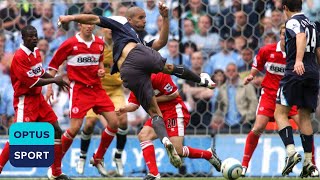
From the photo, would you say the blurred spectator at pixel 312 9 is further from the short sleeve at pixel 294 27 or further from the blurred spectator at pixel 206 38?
the short sleeve at pixel 294 27

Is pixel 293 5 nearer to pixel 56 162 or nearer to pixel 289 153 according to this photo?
pixel 289 153

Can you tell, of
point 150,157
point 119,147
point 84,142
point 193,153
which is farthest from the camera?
point 119,147

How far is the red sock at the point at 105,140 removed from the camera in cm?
1445

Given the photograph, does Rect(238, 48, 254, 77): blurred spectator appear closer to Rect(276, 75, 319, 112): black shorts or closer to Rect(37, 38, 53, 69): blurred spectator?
Rect(37, 38, 53, 69): blurred spectator

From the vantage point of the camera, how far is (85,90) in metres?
14.3

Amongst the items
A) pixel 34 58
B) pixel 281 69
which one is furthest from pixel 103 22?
pixel 281 69

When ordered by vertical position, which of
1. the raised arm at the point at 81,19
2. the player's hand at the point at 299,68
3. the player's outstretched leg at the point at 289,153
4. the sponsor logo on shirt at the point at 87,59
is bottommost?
the player's outstretched leg at the point at 289,153

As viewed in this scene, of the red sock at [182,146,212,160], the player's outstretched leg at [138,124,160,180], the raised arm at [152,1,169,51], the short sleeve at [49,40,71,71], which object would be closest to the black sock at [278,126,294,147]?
the red sock at [182,146,212,160]

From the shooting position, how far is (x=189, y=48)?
1541cm

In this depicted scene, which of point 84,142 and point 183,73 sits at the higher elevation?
point 183,73

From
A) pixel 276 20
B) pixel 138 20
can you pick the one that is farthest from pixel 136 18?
pixel 276 20

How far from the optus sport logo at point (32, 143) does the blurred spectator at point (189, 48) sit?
269cm

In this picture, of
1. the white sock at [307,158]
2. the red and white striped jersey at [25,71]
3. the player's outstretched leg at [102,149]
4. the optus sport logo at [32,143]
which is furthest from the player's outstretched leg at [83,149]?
the white sock at [307,158]

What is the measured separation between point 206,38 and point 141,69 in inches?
148
